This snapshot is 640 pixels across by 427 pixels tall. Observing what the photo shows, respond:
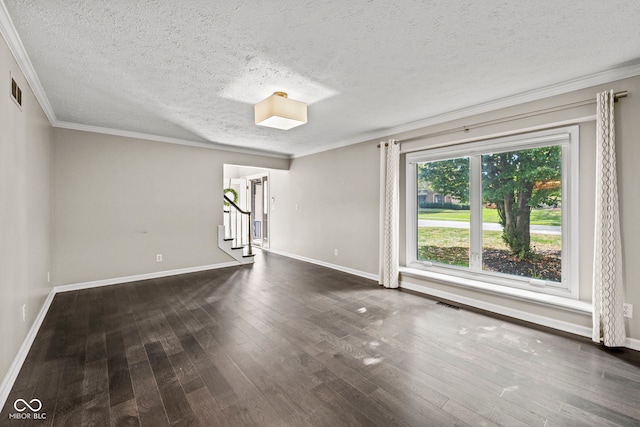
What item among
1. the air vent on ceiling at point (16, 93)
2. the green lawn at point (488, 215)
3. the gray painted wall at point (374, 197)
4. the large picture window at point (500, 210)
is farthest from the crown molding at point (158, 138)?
the green lawn at point (488, 215)

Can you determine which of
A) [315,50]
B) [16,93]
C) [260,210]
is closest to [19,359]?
[16,93]

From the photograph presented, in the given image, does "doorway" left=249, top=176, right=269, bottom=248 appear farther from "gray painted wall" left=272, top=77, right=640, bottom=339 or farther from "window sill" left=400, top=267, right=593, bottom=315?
"window sill" left=400, top=267, right=593, bottom=315

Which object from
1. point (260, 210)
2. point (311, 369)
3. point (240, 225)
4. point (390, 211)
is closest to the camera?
point (311, 369)

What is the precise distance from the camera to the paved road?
3174 millimetres

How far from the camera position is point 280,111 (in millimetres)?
3002

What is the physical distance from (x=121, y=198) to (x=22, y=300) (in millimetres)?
2566

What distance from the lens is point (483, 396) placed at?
6.27ft

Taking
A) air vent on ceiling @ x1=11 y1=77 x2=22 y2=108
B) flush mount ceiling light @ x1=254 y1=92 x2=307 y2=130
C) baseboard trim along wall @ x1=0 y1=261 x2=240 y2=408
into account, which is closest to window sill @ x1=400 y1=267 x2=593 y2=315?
flush mount ceiling light @ x1=254 y1=92 x2=307 y2=130

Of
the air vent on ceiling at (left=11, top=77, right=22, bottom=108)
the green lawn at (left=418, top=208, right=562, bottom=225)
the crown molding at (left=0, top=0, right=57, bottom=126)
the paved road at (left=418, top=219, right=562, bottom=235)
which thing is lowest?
the paved road at (left=418, top=219, right=562, bottom=235)

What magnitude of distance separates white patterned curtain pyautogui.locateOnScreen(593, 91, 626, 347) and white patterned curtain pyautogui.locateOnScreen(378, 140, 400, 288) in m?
2.26

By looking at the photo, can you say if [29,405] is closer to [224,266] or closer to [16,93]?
[16,93]

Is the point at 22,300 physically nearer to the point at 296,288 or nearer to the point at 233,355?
the point at 233,355

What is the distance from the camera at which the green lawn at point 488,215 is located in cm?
317

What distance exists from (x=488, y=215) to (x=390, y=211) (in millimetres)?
1339
